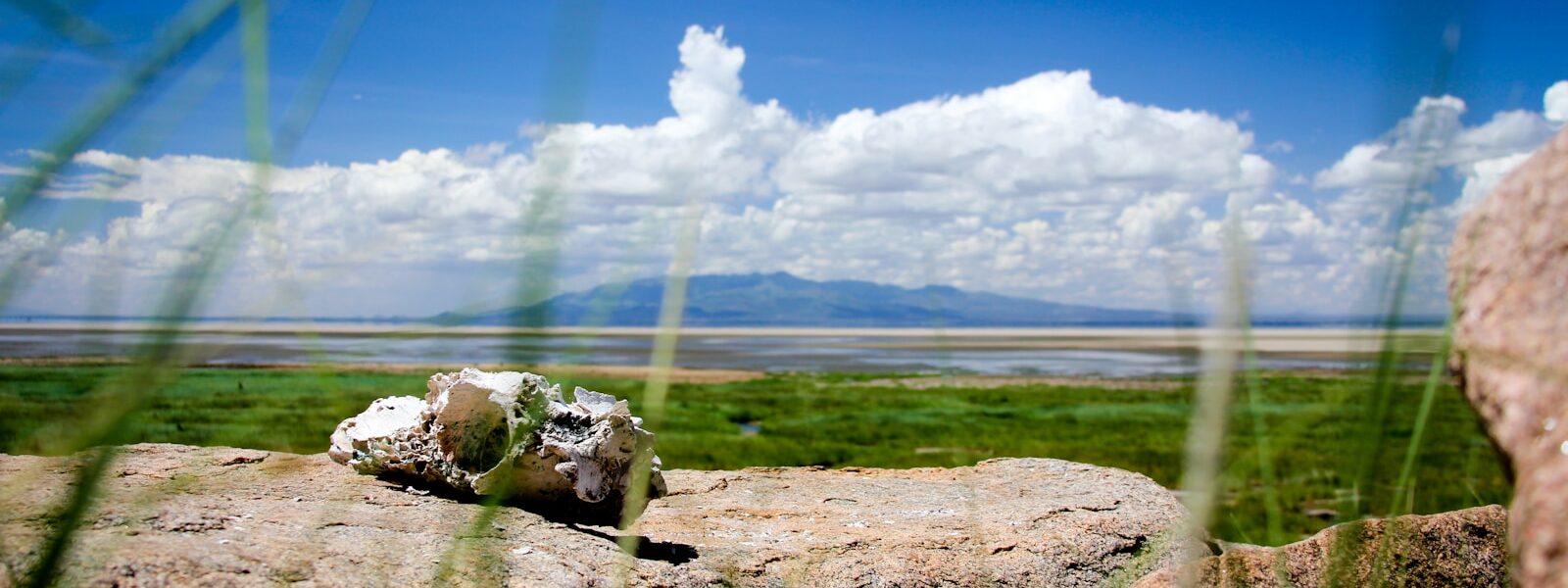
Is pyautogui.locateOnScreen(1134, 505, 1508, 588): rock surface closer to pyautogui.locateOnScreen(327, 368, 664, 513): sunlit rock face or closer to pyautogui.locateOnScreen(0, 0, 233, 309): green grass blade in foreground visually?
pyautogui.locateOnScreen(327, 368, 664, 513): sunlit rock face

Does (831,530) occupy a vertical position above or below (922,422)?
above

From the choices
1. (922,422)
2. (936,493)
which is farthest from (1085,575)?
(922,422)

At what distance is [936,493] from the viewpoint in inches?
195

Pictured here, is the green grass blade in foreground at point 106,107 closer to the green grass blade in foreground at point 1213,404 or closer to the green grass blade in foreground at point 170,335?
the green grass blade in foreground at point 170,335

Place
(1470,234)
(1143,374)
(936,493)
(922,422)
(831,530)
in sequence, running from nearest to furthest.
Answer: (1470,234) → (831,530) → (936,493) → (922,422) → (1143,374)

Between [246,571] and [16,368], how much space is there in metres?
1.30

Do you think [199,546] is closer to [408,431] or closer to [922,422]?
[408,431]

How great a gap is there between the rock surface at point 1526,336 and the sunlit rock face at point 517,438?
278cm

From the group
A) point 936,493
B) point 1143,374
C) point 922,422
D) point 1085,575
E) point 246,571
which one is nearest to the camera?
point 246,571

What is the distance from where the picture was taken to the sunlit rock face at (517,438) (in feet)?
12.0

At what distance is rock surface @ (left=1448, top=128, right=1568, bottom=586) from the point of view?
91 centimetres

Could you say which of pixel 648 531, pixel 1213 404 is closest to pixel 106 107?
pixel 1213 404

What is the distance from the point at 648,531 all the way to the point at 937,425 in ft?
69.1

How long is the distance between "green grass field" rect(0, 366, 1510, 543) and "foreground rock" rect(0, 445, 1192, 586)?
24cm
